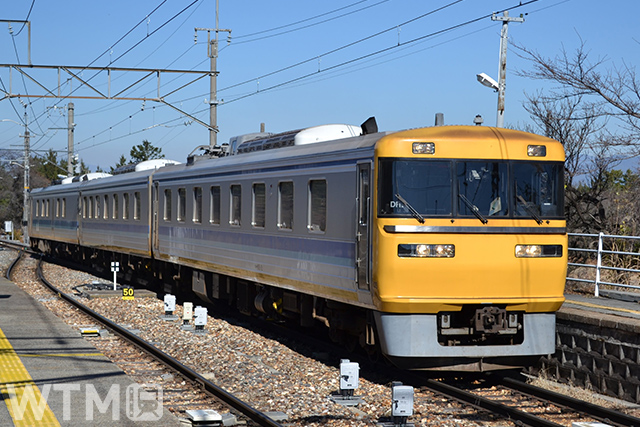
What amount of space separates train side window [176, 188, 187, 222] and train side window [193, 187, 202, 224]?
0.68m

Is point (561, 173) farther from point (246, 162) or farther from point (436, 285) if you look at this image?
point (246, 162)

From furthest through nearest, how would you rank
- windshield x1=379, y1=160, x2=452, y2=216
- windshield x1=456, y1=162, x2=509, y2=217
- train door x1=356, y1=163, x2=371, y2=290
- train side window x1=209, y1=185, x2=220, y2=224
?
1. train side window x1=209, y1=185, x2=220, y2=224
2. train door x1=356, y1=163, x2=371, y2=290
3. windshield x1=456, y1=162, x2=509, y2=217
4. windshield x1=379, y1=160, x2=452, y2=216

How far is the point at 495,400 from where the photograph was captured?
9.11 m

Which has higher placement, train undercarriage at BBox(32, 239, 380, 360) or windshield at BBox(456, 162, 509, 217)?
windshield at BBox(456, 162, 509, 217)

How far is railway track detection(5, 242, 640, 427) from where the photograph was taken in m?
8.11

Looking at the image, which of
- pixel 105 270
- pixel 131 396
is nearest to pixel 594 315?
pixel 131 396

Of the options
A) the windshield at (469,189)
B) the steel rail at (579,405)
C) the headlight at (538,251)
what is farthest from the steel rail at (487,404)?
the windshield at (469,189)

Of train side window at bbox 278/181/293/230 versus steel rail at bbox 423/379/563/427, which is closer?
steel rail at bbox 423/379/563/427

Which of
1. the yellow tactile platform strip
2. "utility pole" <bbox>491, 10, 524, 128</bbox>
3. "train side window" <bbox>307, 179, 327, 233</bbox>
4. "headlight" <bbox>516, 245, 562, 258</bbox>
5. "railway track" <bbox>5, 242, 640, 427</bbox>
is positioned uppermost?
"utility pole" <bbox>491, 10, 524, 128</bbox>

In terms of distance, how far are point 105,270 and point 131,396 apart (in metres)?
18.2

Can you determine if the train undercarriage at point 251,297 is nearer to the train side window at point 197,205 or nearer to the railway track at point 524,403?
the train side window at point 197,205

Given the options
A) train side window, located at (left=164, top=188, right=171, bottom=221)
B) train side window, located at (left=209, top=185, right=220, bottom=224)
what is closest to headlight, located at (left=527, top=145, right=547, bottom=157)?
train side window, located at (left=209, top=185, right=220, bottom=224)

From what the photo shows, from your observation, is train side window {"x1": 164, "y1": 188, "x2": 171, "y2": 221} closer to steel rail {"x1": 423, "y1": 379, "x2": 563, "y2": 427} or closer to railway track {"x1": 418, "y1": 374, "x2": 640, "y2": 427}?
railway track {"x1": 418, "y1": 374, "x2": 640, "y2": 427}

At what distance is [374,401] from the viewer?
896 centimetres
